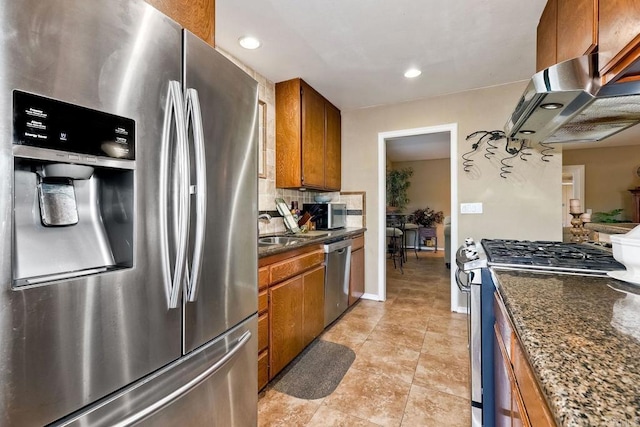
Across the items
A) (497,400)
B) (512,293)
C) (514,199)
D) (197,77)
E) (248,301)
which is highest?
(197,77)

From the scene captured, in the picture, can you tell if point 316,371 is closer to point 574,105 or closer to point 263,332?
point 263,332

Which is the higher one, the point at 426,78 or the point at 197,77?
the point at 426,78

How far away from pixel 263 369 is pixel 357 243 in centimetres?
190

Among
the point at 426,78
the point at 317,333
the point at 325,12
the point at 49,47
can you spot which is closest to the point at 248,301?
the point at 49,47

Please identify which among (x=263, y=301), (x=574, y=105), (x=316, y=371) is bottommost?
(x=316, y=371)

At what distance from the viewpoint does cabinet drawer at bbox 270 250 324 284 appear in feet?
6.19

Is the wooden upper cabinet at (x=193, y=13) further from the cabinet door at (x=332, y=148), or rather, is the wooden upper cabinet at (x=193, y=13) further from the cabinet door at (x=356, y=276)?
the cabinet door at (x=356, y=276)

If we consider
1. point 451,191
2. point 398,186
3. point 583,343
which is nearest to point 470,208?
point 451,191

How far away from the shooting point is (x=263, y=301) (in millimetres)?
1765

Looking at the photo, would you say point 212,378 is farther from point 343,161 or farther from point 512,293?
point 343,161

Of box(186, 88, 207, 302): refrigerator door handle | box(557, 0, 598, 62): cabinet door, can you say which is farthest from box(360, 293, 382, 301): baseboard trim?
box(186, 88, 207, 302): refrigerator door handle

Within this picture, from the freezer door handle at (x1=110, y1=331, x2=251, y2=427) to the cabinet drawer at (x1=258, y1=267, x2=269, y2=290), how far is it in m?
0.46

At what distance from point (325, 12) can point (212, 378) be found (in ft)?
6.96

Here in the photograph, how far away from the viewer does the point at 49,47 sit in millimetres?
633
